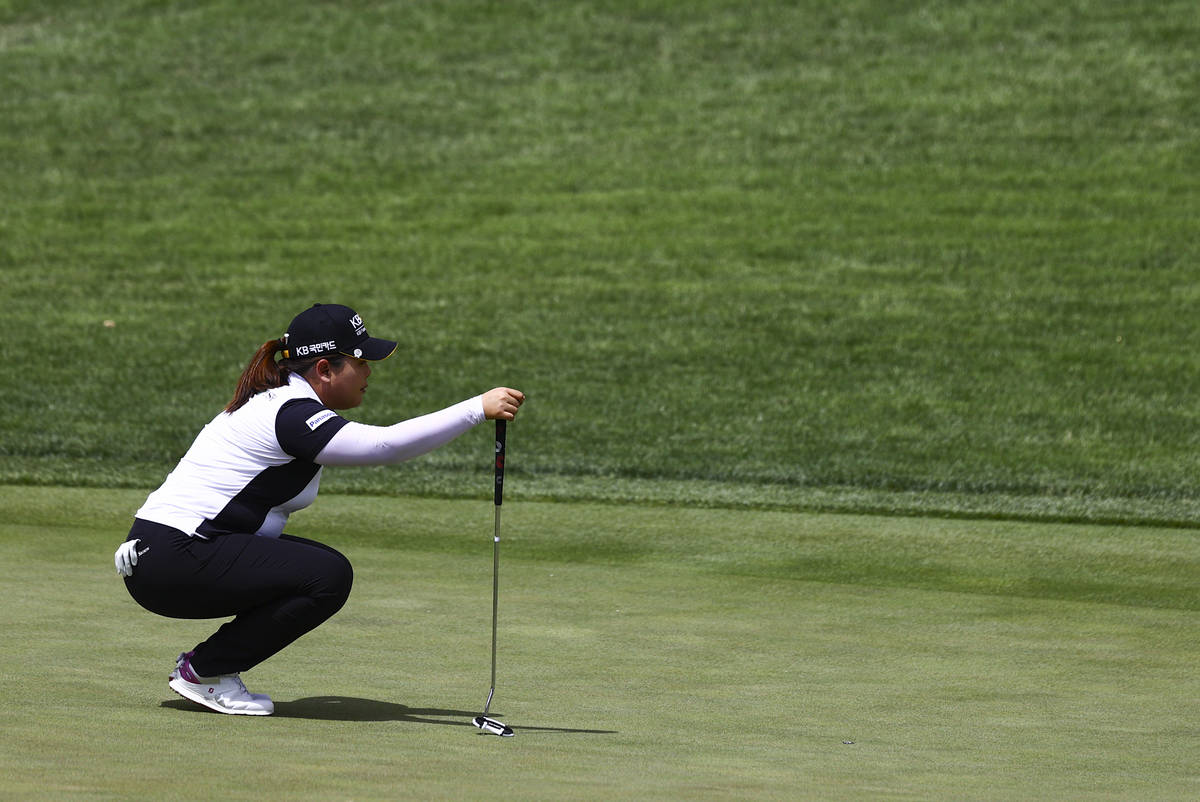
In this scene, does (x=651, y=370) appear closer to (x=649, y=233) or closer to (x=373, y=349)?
(x=649, y=233)

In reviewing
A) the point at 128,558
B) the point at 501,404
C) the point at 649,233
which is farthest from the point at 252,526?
the point at 649,233

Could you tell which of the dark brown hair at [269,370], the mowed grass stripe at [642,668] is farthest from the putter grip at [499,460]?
the mowed grass stripe at [642,668]

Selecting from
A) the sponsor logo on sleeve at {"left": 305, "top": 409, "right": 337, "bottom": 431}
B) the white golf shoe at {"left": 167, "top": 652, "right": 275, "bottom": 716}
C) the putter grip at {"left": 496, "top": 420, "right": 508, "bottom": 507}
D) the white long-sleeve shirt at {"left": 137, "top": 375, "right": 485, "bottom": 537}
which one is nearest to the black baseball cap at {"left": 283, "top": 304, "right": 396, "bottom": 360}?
the white long-sleeve shirt at {"left": 137, "top": 375, "right": 485, "bottom": 537}

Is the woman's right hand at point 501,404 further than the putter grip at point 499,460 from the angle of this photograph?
No

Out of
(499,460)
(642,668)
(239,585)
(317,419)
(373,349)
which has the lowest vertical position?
(642,668)

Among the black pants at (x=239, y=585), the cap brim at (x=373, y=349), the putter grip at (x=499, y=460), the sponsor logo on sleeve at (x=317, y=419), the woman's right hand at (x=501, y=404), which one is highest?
the cap brim at (x=373, y=349)

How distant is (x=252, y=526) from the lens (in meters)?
5.62

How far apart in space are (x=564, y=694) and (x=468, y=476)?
253 inches

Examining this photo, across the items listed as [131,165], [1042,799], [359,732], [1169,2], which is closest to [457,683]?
[359,732]

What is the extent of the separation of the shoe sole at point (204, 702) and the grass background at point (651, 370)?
0.12m

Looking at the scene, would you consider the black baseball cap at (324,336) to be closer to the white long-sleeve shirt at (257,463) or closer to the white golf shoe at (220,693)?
the white long-sleeve shirt at (257,463)

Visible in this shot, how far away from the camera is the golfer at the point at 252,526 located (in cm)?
549

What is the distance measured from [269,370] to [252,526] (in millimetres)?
529

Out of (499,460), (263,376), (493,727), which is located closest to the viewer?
(493,727)
